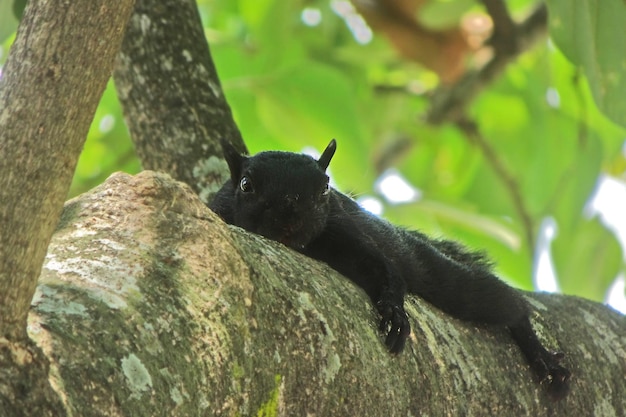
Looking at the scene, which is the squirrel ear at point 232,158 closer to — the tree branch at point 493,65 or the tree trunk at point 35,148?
the tree trunk at point 35,148

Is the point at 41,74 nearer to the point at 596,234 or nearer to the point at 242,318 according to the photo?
the point at 242,318

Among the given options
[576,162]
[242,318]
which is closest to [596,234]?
[576,162]

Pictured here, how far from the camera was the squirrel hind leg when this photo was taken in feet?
7.55

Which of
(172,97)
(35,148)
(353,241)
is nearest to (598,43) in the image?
(353,241)

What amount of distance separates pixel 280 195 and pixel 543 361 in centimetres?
90

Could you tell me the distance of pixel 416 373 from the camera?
6.57ft

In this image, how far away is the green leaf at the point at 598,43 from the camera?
265 cm

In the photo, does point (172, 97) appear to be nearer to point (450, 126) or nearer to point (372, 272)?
point (372, 272)

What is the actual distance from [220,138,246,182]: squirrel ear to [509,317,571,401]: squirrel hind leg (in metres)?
0.96

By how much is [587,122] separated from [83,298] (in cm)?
331

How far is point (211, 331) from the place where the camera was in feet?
5.27

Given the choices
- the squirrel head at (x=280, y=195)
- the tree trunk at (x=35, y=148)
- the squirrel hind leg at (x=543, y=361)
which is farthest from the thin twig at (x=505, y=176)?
the tree trunk at (x=35, y=148)

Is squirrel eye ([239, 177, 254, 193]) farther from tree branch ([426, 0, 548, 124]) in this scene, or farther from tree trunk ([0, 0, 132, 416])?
tree branch ([426, 0, 548, 124])

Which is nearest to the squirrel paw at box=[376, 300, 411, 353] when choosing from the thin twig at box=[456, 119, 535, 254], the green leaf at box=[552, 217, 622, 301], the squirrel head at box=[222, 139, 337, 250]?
the squirrel head at box=[222, 139, 337, 250]
